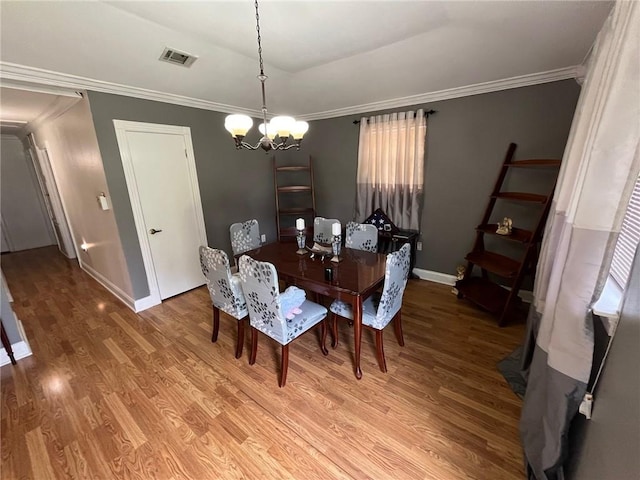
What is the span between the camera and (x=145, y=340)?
243 centimetres

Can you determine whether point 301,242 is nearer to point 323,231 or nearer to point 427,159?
point 323,231

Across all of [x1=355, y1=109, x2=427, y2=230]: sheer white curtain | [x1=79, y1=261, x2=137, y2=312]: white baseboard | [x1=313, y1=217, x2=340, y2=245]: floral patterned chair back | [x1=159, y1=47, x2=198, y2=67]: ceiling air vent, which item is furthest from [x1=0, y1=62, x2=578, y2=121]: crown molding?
[x1=79, y1=261, x2=137, y2=312]: white baseboard

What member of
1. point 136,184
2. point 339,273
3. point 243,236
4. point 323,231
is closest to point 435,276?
point 323,231

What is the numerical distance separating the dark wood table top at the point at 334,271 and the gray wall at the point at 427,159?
4.70 feet

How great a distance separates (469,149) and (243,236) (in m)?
2.68

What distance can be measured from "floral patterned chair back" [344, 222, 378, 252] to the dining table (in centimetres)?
29

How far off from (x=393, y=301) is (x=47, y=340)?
10.5 feet

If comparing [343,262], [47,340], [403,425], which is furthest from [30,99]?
[403,425]

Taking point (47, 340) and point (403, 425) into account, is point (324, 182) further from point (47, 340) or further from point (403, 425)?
point (47, 340)

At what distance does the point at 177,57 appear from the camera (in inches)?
89.4

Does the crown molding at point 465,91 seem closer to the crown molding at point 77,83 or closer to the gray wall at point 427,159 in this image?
the gray wall at point 427,159

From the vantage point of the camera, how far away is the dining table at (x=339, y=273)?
1.77 metres

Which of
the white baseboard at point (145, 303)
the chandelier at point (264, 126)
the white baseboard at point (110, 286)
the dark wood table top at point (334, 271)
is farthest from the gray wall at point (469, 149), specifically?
the white baseboard at point (110, 286)

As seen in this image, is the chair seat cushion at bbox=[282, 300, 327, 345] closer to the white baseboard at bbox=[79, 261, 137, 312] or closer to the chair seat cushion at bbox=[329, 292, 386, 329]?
the chair seat cushion at bbox=[329, 292, 386, 329]
